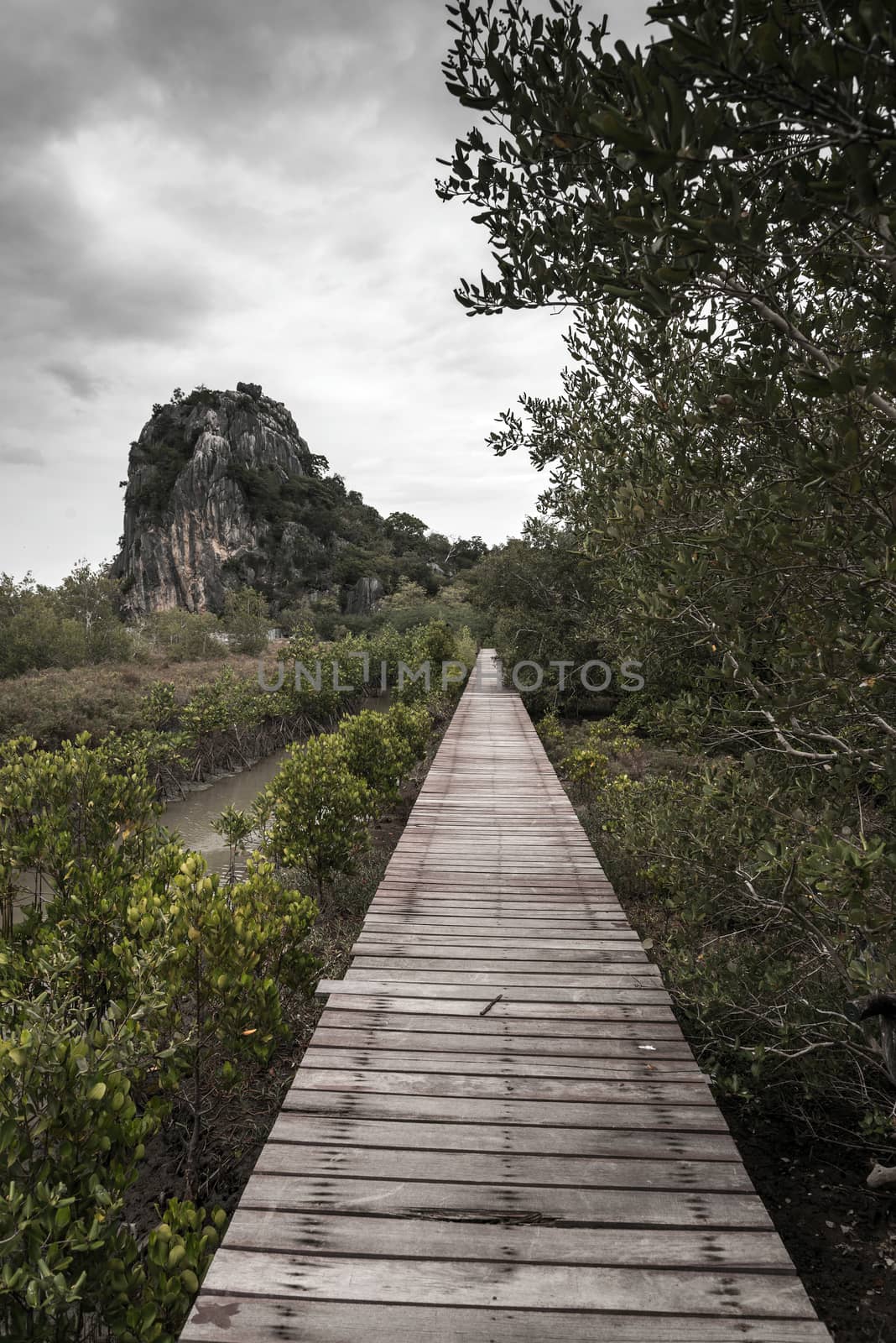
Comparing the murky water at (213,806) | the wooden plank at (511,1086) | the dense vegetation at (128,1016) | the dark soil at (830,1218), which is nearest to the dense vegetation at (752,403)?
the dark soil at (830,1218)

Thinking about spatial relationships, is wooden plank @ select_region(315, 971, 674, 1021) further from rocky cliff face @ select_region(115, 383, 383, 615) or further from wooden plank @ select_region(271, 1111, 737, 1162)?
rocky cliff face @ select_region(115, 383, 383, 615)

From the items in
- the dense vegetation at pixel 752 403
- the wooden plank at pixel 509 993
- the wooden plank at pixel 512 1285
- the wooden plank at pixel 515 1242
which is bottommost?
the wooden plank at pixel 509 993

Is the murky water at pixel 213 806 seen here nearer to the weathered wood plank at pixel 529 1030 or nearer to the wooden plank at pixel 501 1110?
the weathered wood plank at pixel 529 1030

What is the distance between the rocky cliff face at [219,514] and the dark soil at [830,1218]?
174 feet

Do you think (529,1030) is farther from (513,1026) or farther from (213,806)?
(213,806)

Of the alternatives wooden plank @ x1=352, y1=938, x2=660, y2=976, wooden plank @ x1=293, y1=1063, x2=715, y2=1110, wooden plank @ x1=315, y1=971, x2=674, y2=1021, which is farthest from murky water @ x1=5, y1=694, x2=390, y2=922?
wooden plank @ x1=293, y1=1063, x2=715, y2=1110

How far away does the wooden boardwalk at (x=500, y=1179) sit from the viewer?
57.6 inches

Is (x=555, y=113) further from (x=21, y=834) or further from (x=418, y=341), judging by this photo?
(x=418, y=341)

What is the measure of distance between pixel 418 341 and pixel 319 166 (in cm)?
1170

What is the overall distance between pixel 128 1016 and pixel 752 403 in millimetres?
2822

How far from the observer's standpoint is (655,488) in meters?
3.12

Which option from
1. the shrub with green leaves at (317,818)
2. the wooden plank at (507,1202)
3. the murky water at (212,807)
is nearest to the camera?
the wooden plank at (507,1202)

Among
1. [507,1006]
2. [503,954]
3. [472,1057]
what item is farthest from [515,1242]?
[503,954]

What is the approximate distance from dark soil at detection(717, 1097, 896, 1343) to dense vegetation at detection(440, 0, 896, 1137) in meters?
0.19
